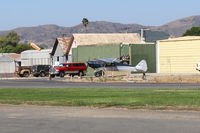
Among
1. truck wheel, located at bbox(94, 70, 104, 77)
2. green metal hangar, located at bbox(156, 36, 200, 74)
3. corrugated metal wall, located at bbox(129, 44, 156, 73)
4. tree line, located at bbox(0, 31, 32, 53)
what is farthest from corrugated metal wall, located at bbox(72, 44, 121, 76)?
tree line, located at bbox(0, 31, 32, 53)

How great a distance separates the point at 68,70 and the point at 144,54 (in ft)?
43.5

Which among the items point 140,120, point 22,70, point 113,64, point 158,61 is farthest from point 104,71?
point 140,120

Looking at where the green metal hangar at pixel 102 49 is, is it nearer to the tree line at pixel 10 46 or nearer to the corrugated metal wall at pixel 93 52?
the corrugated metal wall at pixel 93 52

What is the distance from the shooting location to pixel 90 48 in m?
86.0

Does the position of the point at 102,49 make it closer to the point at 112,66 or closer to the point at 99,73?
the point at 112,66

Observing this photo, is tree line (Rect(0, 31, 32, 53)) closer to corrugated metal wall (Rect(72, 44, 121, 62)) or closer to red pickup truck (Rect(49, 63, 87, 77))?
corrugated metal wall (Rect(72, 44, 121, 62))

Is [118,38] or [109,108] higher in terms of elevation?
[118,38]

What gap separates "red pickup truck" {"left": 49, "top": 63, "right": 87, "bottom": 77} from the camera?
7175 centimetres

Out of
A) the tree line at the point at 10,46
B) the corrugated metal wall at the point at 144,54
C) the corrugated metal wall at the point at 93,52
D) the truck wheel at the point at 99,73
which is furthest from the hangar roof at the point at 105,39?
the tree line at the point at 10,46

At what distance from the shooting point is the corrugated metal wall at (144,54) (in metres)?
79.2

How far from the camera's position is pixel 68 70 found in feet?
239

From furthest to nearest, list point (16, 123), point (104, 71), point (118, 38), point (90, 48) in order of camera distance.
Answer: point (118, 38)
point (90, 48)
point (104, 71)
point (16, 123)

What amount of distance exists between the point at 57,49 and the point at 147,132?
85855mm

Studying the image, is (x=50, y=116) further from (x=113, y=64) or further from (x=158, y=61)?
(x=158, y=61)
